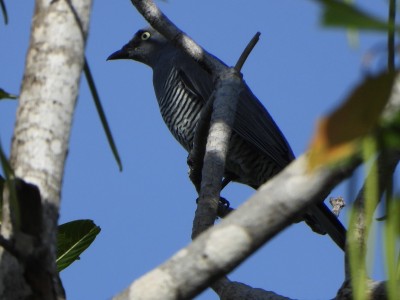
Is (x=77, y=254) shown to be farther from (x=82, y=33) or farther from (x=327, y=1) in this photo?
(x=327, y=1)

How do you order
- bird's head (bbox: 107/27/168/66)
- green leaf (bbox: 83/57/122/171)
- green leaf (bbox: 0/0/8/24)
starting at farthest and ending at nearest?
bird's head (bbox: 107/27/168/66)
green leaf (bbox: 0/0/8/24)
green leaf (bbox: 83/57/122/171)

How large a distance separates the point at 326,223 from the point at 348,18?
16.8 ft

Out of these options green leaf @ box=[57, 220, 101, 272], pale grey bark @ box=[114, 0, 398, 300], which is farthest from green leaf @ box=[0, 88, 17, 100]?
green leaf @ box=[57, 220, 101, 272]

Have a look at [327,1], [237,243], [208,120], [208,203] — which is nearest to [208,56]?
[208,120]

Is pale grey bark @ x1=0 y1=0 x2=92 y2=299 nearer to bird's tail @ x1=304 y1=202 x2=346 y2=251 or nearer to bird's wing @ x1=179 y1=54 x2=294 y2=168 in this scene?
bird's tail @ x1=304 y1=202 x2=346 y2=251

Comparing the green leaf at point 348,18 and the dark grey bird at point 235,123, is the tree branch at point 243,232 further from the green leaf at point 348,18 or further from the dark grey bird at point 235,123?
the dark grey bird at point 235,123

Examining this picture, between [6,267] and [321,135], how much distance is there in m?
0.83

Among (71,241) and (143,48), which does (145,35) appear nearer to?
(143,48)

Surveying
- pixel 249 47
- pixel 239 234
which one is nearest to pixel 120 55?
pixel 249 47

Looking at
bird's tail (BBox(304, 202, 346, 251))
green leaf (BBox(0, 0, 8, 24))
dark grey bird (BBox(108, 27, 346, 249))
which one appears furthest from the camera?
dark grey bird (BBox(108, 27, 346, 249))

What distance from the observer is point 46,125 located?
4.46ft

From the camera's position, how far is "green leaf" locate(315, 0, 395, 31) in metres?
0.62

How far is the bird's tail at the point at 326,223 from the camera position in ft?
18.2

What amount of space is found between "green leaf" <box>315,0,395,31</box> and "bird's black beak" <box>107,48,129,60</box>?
8.20 metres
